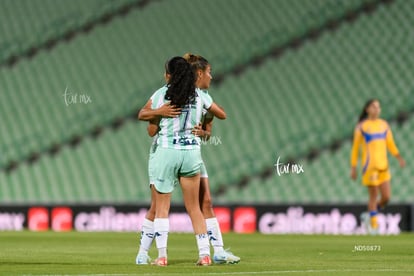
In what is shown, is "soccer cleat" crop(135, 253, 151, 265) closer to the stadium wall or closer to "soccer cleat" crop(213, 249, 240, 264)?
"soccer cleat" crop(213, 249, 240, 264)

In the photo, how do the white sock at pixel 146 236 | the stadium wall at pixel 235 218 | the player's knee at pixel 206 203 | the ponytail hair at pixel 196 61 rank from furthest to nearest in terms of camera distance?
1. the stadium wall at pixel 235 218
2. the player's knee at pixel 206 203
3. the white sock at pixel 146 236
4. the ponytail hair at pixel 196 61

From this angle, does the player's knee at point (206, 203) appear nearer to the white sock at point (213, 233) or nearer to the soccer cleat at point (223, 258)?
the white sock at point (213, 233)

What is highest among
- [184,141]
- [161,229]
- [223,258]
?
[184,141]

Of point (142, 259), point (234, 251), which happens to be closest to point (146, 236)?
point (142, 259)

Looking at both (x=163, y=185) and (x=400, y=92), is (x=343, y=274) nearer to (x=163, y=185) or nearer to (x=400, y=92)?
(x=163, y=185)

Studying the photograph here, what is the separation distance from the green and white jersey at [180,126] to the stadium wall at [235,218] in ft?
28.0

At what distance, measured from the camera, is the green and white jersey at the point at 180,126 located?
26.6ft

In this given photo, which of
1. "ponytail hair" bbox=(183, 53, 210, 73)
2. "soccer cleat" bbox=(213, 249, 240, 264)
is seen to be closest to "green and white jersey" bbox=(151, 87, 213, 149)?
"ponytail hair" bbox=(183, 53, 210, 73)

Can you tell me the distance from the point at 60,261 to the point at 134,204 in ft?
31.2

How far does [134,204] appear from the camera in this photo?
1852 centimetres

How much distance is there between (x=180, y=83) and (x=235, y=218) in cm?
999

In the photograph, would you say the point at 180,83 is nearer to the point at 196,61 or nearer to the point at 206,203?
the point at 196,61

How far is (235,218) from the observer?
17.9 metres

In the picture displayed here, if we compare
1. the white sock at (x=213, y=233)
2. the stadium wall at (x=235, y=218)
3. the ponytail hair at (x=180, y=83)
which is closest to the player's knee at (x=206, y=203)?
the white sock at (x=213, y=233)
